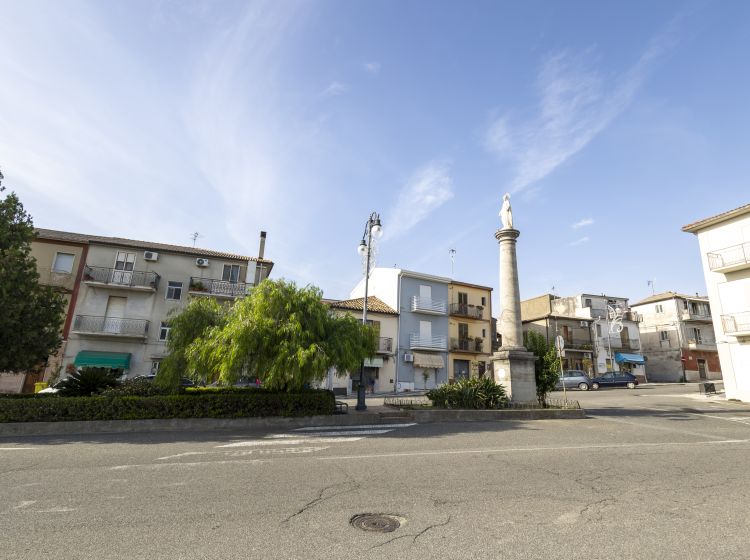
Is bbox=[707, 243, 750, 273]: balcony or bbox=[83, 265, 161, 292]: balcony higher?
bbox=[707, 243, 750, 273]: balcony

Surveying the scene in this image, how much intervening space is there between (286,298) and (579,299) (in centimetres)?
4193

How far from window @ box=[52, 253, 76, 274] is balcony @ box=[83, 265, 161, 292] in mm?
1018

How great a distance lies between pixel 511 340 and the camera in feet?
51.6

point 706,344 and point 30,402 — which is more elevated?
point 706,344

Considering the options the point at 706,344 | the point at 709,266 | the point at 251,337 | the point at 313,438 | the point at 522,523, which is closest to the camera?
the point at 522,523

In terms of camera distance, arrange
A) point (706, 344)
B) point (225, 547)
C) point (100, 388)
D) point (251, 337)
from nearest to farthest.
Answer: point (225, 547) < point (251, 337) < point (100, 388) < point (706, 344)

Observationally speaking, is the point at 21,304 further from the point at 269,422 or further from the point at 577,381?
the point at 577,381

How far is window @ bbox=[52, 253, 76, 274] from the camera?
25250 mm

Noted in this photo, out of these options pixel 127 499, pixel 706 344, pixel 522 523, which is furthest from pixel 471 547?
pixel 706 344

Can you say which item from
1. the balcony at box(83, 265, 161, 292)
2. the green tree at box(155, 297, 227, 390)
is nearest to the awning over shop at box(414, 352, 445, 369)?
the green tree at box(155, 297, 227, 390)

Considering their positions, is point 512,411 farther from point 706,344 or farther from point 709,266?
point 706,344

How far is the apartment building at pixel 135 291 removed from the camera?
24.6 meters

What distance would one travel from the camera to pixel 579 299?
46000 millimetres

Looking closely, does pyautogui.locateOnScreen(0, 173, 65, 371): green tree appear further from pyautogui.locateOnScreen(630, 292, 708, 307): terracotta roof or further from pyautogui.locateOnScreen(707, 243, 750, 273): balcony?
pyautogui.locateOnScreen(630, 292, 708, 307): terracotta roof
